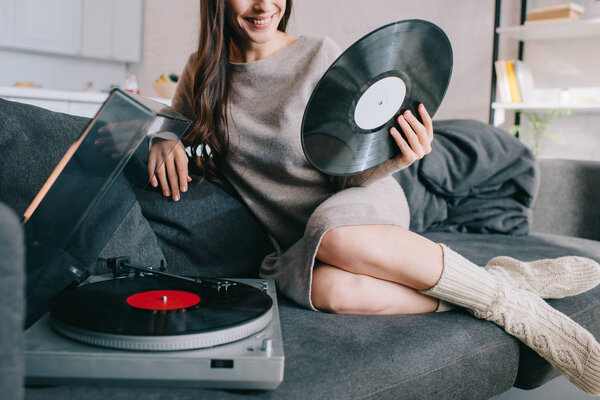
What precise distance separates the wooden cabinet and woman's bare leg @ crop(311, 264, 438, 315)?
14.3ft

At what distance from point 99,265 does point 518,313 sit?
752 mm

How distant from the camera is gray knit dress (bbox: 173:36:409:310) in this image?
120 centimetres

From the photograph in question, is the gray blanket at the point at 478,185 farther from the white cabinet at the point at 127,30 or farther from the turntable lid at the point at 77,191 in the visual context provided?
the white cabinet at the point at 127,30

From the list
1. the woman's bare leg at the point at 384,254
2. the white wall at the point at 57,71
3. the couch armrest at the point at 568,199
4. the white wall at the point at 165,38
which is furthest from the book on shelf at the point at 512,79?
the white wall at the point at 57,71

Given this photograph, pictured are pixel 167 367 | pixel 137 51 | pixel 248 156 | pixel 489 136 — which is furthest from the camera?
pixel 137 51

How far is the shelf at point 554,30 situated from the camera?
2421 millimetres

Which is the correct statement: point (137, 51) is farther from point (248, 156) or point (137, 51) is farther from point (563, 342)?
point (563, 342)

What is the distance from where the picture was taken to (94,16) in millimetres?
4695

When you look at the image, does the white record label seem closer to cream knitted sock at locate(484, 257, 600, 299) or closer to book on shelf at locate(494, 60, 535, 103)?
cream knitted sock at locate(484, 257, 600, 299)

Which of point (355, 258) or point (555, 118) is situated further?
point (555, 118)

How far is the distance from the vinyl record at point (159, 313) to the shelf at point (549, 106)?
2215 millimetres

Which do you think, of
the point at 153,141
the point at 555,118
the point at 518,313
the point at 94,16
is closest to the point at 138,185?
the point at 153,141

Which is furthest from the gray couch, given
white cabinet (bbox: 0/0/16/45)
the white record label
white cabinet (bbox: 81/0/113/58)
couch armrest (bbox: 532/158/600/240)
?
white cabinet (bbox: 81/0/113/58)

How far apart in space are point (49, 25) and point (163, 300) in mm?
4560
